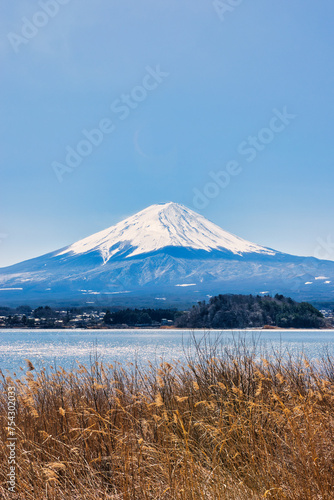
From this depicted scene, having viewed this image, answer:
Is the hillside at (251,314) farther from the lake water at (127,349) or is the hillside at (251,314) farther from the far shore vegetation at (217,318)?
the lake water at (127,349)

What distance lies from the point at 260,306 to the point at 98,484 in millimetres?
99258

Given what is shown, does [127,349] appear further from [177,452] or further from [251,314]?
[251,314]

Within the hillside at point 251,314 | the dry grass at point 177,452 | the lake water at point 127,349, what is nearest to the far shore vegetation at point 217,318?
the hillside at point 251,314

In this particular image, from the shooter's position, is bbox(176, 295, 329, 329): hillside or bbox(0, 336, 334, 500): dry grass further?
bbox(176, 295, 329, 329): hillside

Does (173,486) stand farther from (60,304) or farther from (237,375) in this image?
(60,304)

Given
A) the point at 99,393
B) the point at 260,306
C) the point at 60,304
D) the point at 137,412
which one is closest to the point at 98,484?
the point at 137,412

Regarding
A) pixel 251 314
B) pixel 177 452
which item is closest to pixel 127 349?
pixel 177 452

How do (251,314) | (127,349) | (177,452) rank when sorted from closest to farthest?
(177,452) → (127,349) → (251,314)

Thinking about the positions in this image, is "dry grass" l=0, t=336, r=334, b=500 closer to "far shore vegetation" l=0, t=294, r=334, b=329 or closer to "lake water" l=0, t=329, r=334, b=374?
"lake water" l=0, t=329, r=334, b=374

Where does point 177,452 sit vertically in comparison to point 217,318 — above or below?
below

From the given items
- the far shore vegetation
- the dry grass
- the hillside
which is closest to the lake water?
the dry grass

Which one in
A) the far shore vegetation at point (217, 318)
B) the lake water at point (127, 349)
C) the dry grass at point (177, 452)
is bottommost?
the lake water at point (127, 349)

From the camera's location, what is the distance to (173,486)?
3.67 m

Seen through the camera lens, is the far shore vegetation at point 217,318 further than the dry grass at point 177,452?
Yes
